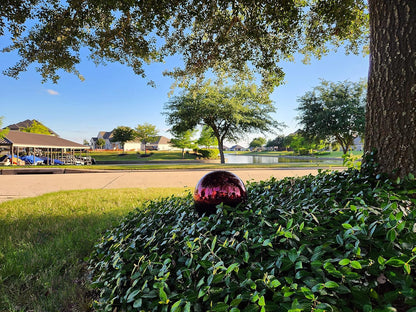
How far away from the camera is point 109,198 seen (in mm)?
6723

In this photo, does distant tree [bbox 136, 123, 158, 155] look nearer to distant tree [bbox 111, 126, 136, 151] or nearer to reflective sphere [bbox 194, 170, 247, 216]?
distant tree [bbox 111, 126, 136, 151]

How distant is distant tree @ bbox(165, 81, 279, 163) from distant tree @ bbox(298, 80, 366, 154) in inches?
149

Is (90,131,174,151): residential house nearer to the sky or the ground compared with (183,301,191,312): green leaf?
nearer to the sky

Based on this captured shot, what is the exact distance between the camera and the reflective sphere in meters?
3.15

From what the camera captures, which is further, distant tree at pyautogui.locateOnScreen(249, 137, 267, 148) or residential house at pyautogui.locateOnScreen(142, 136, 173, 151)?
distant tree at pyautogui.locateOnScreen(249, 137, 267, 148)

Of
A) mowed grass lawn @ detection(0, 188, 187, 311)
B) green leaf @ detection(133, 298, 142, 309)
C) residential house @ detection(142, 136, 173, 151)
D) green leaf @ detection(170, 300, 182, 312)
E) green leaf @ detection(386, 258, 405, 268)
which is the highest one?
residential house @ detection(142, 136, 173, 151)

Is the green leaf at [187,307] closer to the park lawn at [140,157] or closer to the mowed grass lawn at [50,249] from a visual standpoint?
the mowed grass lawn at [50,249]

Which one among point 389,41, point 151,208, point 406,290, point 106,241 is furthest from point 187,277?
point 389,41

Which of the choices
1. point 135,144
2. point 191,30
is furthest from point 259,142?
point 191,30

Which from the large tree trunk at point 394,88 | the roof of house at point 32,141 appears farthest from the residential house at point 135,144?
the large tree trunk at point 394,88

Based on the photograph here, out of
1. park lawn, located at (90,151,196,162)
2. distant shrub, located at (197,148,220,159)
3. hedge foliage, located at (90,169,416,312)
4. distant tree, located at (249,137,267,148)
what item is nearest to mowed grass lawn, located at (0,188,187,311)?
hedge foliage, located at (90,169,416,312)

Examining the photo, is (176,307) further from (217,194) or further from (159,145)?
(159,145)

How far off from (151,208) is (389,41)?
4.42m

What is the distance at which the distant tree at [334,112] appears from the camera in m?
23.0
